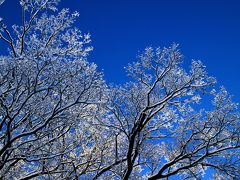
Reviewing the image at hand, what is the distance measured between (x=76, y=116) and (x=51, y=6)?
17.3 feet

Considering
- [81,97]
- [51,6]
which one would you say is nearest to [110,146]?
[81,97]

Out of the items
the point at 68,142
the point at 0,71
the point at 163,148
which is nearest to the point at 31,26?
the point at 0,71

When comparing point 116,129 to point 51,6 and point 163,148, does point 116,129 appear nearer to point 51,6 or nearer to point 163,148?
point 163,148

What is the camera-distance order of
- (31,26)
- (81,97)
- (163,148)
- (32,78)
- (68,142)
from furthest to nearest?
(163,148) < (68,142) < (31,26) < (81,97) < (32,78)

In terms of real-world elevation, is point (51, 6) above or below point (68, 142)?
above

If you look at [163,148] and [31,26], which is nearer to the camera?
[31,26]

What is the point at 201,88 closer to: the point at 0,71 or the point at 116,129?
the point at 116,129

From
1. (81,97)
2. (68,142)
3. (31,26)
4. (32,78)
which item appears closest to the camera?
(32,78)

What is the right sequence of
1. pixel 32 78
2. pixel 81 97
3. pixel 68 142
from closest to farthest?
pixel 32 78
pixel 81 97
pixel 68 142

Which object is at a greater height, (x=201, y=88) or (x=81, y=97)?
(x=201, y=88)

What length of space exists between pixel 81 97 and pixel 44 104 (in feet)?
4.62

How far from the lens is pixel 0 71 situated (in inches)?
430

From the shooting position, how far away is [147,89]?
14.0 metres

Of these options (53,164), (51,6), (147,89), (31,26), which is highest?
(51,6)
